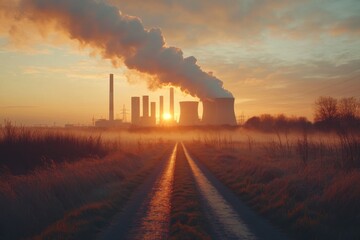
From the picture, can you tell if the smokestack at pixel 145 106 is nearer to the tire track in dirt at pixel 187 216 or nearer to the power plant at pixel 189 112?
the power plant at pixel 189 112

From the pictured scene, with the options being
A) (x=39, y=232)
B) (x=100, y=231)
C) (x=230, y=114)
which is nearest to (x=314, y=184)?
(x=100, y=231)

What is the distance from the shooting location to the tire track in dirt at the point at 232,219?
8.77 metres

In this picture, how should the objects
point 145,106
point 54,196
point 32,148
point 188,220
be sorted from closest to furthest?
point 188,220
point 54,196
point 32,148
point 145,106

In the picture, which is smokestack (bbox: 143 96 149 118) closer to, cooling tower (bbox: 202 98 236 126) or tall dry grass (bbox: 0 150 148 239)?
cooling tower (bbox: 202 98 236 126)

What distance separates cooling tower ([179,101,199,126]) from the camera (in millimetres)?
90562

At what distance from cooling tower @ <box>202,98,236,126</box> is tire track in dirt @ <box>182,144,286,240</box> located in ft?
181

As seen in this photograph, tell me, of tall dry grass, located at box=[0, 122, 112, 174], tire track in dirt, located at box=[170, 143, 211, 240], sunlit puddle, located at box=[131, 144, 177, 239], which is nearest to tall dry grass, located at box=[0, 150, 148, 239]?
sunlit puddle, located at box=[131, 144, 177, 239]

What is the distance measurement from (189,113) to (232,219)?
3212 inches

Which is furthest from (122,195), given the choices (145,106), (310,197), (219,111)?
(145,106)

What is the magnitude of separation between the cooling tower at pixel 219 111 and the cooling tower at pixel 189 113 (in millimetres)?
9065

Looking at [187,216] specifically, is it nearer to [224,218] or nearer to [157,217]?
[157,217]

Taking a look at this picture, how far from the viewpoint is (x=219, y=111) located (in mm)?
71875

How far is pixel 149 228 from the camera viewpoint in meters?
9.26

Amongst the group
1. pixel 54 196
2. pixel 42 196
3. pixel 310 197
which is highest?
pixel 42 196
